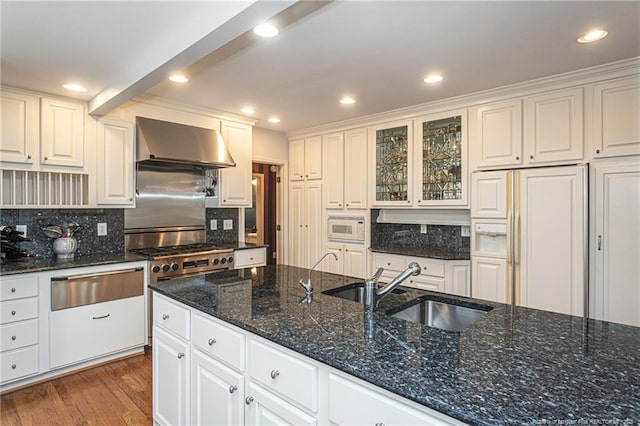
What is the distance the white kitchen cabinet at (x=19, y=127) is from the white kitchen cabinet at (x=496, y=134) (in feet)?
13.1

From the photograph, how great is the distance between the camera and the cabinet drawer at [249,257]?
408cm

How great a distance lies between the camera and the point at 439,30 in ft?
7.26

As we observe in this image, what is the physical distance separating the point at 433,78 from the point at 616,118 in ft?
4.66

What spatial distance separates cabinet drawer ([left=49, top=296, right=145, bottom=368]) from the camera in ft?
9.47

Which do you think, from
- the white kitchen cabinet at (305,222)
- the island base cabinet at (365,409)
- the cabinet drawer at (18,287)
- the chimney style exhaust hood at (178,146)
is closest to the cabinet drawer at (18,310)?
the cabinet drawer at (18,287)

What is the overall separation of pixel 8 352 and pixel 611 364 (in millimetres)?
3642

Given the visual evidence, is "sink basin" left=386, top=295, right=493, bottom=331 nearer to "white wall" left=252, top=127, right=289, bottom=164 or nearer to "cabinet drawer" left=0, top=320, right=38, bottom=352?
"cabinet drawer" left=0, top=320, right=38, bottom=352

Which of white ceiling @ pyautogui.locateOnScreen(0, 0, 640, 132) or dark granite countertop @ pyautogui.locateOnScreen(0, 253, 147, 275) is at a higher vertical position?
white ceiling @ pyautogui.locateOnScreen(0, 0, 640, 132)

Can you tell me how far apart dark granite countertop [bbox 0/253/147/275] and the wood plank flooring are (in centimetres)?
91

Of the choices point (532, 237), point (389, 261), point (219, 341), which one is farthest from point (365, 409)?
point (389, 261)

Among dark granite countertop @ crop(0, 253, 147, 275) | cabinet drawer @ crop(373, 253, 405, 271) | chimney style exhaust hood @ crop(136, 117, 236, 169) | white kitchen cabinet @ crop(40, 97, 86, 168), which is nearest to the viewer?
dark granite countertop @ crop(0, 253, 147, 275)

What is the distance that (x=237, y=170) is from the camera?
4414mm

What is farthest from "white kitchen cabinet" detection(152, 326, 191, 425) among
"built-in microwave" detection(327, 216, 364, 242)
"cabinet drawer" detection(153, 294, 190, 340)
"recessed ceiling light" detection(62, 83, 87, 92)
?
"built-in microwave" detection(327, 216, 364, 242)

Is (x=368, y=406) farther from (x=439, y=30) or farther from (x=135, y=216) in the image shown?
(x=135, y=216)
